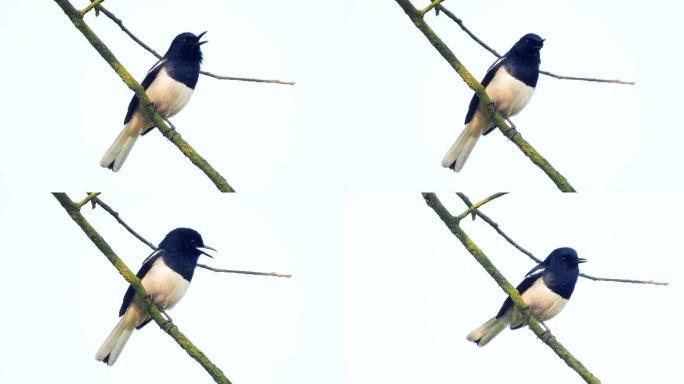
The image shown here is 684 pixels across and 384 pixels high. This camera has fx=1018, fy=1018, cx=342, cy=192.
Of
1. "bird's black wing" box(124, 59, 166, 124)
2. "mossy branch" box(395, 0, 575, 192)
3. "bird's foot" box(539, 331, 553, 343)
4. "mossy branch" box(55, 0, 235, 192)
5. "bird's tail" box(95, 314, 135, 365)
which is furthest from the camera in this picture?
"bird's black wing" box(124, 59, 166, 124)

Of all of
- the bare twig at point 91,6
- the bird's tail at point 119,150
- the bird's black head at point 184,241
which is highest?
the bird's tail at point 119,150

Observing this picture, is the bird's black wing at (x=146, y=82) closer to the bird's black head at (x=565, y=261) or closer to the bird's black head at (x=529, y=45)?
the bird's black head at (x=529, y=45)

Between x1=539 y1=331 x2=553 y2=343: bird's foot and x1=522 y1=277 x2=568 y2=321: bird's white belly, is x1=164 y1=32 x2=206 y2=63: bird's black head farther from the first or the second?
x1=539 y1=331 x2=553 y2=343: bird's foot

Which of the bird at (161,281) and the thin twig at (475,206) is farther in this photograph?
the bird at (161,281)

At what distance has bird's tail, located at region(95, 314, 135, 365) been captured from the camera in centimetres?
585

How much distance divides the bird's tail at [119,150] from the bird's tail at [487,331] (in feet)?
7.62

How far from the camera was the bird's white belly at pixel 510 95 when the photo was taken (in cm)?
A: 642

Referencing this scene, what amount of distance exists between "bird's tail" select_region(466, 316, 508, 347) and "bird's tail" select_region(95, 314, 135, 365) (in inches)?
79.5

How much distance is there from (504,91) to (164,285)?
95.8 inches

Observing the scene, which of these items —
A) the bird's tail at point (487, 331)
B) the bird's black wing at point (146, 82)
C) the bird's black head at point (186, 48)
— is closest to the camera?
the bird's tail at point (487, 331)

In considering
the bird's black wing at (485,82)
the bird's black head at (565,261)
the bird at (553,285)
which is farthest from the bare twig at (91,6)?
the bird's black head at (565,261)

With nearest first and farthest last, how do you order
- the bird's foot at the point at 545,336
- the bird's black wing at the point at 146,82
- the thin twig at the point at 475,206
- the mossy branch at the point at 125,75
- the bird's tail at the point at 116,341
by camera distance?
the thin twig at the point at 475,206
the mossy branch at the point at 125,75
the bird's foot at the point at 545,336
the bird's tail at the point at 116,341
the bird's black wing at the point at 146,82

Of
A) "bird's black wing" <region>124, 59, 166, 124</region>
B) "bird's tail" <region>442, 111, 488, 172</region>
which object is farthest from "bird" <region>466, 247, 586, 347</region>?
"bird's black wing" <region>124, 59, 166, 124</region>

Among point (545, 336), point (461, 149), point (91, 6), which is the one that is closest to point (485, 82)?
point (461, 149)
